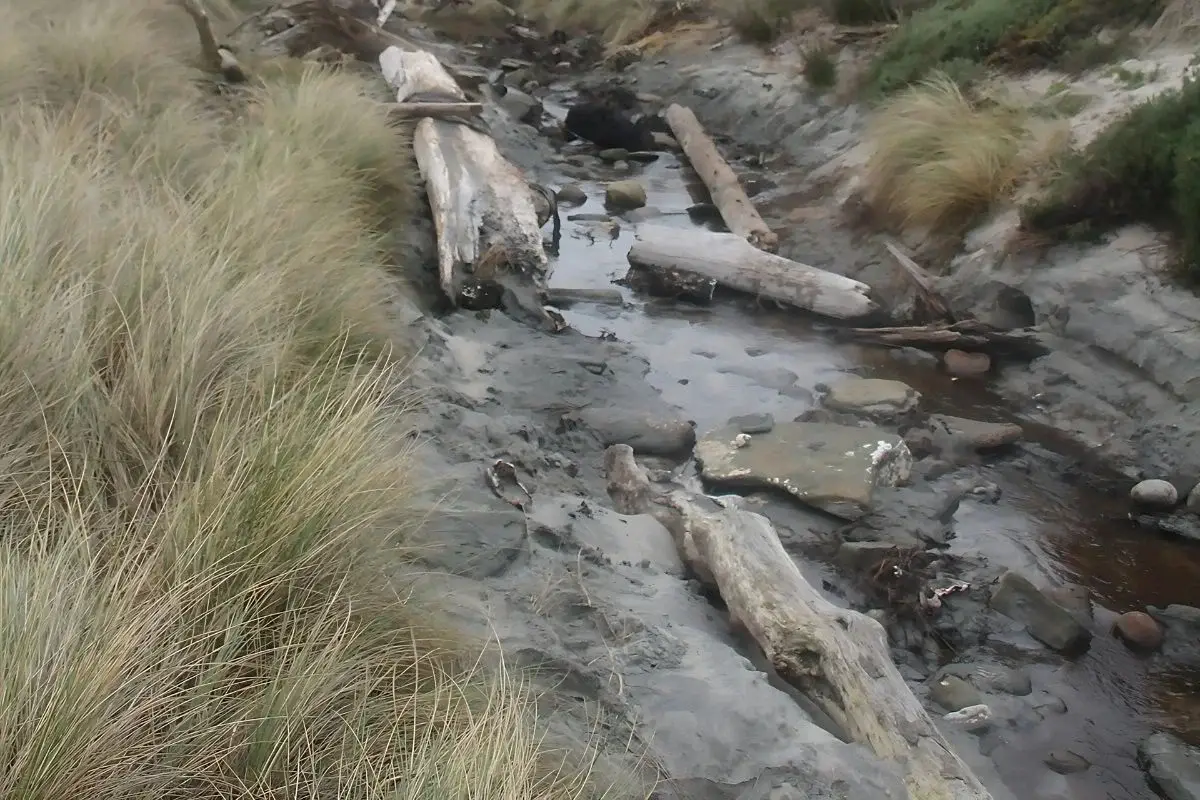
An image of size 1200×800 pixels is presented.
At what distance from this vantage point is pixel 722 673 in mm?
2797

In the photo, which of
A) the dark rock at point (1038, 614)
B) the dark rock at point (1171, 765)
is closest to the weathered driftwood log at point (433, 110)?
the dark rock at point (1038, 614)

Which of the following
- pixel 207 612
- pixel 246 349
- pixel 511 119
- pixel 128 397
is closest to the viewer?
pixel 207 612

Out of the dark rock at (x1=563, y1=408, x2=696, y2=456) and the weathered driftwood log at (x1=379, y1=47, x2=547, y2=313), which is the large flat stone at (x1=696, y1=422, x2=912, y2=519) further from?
the weathered driftwood log at (x1=379, y1=47, x2=547, y2=313)

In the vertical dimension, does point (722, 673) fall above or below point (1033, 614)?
above

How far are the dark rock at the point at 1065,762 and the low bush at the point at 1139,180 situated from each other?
3197 millimetres

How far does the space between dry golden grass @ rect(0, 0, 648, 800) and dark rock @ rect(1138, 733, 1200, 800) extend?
1961 mm

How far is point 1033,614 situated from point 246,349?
A: 303 centimetres

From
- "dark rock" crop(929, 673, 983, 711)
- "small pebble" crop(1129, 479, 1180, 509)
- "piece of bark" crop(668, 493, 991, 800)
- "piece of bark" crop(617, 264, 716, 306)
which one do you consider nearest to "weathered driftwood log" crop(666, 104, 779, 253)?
"piece of bark" crop(617, 264, 716, 306)

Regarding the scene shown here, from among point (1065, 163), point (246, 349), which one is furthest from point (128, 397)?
point (1065, 163)

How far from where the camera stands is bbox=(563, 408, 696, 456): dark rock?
4629 mm

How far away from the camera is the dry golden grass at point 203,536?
1.54 m

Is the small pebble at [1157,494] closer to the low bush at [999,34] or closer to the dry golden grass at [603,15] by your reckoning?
the low bush at [999,34]

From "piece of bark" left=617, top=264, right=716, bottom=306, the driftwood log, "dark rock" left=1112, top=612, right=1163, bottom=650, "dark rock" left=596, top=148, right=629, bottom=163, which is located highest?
the driftwood log

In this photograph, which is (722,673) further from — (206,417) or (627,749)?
Result: (206,417)
